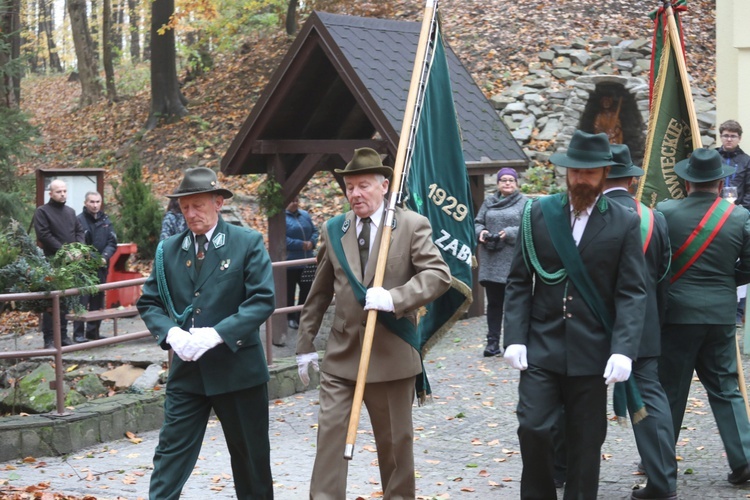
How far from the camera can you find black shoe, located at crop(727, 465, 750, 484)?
6.53m

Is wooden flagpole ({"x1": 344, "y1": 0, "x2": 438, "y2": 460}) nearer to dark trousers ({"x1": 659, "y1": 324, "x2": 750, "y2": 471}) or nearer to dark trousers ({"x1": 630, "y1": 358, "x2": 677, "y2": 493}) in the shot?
dark trousers ({"x1": 630, "y1": 358, "x2": 677, "y2": 493})

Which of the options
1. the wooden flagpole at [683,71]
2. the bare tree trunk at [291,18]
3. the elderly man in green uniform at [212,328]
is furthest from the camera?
the bare tree trunk at [291,18]

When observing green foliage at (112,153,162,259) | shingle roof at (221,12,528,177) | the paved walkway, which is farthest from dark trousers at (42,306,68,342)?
green foliage at (112,153,162,259)

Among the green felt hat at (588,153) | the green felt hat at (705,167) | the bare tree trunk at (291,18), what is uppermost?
the bare tree trunk at (291,18)

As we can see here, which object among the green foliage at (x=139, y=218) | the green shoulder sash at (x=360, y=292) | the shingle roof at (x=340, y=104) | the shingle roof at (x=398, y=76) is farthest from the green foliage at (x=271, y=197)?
the green shoulder sash at (x=360, y=292)

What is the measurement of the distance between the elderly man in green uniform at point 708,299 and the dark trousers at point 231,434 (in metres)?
2.63

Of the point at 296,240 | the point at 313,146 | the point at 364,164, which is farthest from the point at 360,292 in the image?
the point at 296,240

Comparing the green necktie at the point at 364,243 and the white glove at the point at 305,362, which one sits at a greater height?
the green necktie at the point at 364,243

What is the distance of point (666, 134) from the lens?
Result: 7.75 m

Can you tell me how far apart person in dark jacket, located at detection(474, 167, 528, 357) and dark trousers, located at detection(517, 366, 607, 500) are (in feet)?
19.9

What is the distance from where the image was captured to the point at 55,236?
12.5 metres

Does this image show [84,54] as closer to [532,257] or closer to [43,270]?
[43,270]

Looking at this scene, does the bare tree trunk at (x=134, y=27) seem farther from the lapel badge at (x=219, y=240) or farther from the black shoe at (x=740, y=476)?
the black shoe at (x=740, y=476)

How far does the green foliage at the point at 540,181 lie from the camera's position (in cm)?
2158
